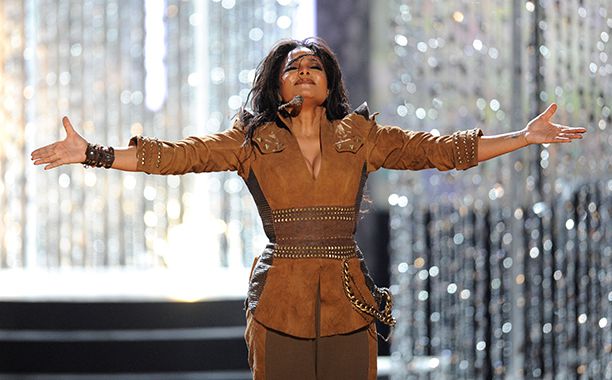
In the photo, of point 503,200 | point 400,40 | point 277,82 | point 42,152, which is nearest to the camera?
point 42,152

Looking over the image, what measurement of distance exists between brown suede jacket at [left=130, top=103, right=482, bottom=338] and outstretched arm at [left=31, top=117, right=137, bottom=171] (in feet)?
0.09

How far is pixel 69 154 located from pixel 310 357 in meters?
0.64

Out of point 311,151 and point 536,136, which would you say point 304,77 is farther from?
point 536,136

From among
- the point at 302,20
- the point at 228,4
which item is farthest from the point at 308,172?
the point at 228,4

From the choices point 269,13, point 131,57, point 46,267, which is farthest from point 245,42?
point 46,267

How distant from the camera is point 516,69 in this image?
13.8 feet

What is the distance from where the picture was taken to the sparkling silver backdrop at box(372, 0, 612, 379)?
417 cm

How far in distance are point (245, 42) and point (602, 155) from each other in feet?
9.33

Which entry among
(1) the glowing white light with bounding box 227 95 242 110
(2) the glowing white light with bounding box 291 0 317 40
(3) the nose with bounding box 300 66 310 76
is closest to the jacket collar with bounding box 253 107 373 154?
(3) the nose with bounding box 300 66 310 76

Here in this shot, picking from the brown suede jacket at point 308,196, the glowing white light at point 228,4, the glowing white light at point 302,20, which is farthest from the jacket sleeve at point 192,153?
the glowing white light at point 228,4

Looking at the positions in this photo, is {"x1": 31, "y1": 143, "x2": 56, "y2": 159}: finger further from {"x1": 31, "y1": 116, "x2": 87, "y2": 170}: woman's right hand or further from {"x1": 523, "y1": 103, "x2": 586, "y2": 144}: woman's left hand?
{"x1": 523, "y1": 103, "x2": 586, "y2": 144}: woman's left hand

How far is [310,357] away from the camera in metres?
2.30

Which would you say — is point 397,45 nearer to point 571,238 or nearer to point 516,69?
point 516,69

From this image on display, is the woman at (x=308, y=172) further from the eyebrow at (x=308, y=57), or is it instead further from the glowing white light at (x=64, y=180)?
the glowing white light at (x=64, y=180)
